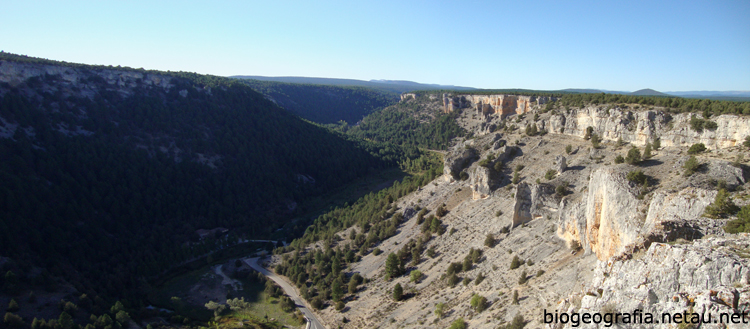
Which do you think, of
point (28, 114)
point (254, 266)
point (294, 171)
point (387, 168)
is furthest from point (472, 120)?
point (28, 114)

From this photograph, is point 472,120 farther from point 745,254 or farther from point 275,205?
point 745,254

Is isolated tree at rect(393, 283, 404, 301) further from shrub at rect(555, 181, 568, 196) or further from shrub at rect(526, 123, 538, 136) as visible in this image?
shrub at rect(526, 123, 538, 136)

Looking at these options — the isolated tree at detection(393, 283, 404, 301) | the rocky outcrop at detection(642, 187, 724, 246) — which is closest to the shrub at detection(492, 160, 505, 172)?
the isolated tree at detection(393, 283, 404, 301)

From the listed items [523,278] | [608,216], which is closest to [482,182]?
[523,278]

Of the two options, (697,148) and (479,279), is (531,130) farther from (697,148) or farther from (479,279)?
(479,279)

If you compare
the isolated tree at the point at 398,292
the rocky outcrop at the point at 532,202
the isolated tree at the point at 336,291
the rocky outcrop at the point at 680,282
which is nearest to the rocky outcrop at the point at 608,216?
the rocky outcrop at the point at 532,202

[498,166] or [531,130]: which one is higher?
[531,130]
